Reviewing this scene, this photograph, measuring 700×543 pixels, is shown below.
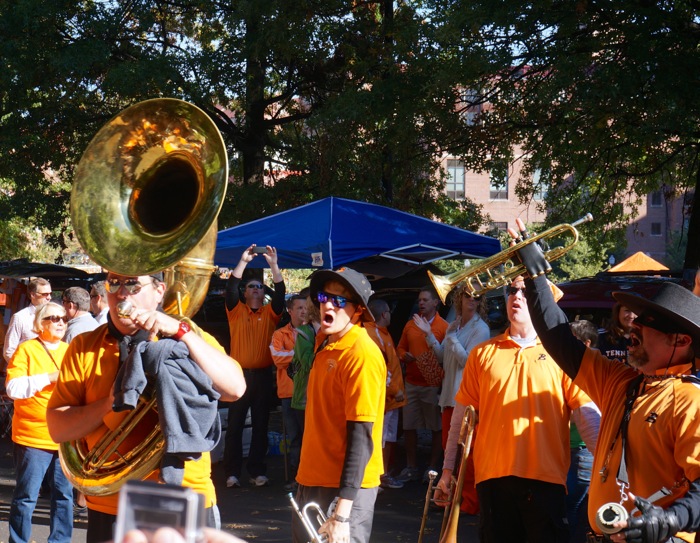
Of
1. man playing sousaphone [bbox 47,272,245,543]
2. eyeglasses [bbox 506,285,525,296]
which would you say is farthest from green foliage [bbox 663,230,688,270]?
man playing sousaphone [bbox 47,272,245,543]

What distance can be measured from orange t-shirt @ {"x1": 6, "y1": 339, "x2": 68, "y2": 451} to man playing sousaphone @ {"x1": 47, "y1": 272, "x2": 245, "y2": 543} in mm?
2746

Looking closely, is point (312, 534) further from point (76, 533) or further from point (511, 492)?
point (76, 533)

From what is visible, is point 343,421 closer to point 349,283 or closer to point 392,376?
point 349,283

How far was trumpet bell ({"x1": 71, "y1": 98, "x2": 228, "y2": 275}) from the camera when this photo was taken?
369 centimetres

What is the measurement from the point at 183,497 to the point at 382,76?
11.5 metres

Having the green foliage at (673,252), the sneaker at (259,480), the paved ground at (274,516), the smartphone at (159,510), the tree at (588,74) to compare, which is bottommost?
the paved ground at (274,516)

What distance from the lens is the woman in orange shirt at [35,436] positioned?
5.89 m

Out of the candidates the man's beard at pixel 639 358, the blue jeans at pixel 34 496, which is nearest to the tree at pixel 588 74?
the man's beard at pixel 639 358

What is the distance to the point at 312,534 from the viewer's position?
12.8 ft

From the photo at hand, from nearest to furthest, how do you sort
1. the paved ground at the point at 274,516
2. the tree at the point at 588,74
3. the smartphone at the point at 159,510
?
the smartphone at the point at 159,510 → the paved ground at the point at 274,516 → the tree at the point at 588,74

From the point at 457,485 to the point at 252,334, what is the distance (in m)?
4.64

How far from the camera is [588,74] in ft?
30.1

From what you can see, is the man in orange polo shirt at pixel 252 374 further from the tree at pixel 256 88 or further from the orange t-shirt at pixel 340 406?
the orange t-shirt at pixel 340 406

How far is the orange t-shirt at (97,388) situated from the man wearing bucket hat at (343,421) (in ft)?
2.58
